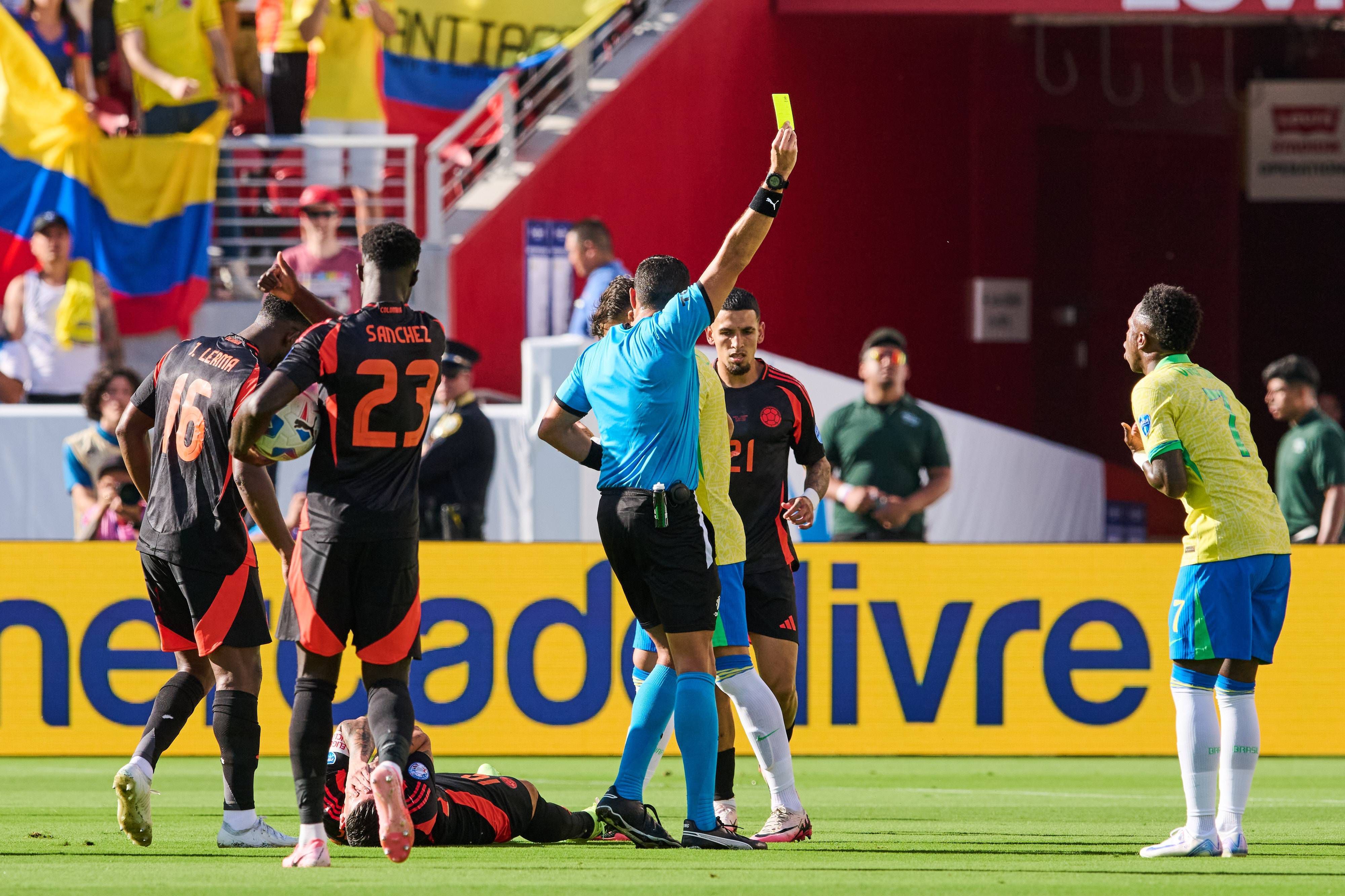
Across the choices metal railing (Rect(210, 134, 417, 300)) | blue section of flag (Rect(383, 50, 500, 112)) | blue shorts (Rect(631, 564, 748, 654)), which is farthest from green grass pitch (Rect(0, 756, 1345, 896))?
blue section of flag (Rect(383, 50, 500, 112))

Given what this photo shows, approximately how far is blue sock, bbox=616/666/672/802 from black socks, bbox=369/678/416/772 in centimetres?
80

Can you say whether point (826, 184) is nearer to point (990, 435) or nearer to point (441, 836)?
point (990, 435)

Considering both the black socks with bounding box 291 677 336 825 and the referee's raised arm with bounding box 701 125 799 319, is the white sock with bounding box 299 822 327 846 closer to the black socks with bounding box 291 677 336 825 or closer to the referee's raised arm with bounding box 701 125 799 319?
the black socks with bounding box 291 677 336 825

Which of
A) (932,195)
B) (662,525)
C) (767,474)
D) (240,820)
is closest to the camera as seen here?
(662,525)

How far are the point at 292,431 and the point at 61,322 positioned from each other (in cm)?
824

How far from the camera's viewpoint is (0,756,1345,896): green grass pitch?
19.1ft

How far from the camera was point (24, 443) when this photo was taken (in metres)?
13.2

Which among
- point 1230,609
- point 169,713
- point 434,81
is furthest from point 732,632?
point 434,81

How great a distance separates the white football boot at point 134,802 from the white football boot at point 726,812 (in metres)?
2.05

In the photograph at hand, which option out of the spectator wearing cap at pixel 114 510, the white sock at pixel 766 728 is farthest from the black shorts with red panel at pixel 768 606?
the spectator wearing cap at pixel 114 510

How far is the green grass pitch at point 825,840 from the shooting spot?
5.82 m

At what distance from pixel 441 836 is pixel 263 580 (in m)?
4.39

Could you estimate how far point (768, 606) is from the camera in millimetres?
7555

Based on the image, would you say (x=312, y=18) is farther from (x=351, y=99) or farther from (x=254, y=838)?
(x=254, y=838)
